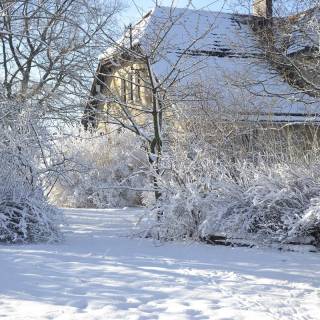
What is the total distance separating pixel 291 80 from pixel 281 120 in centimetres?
194

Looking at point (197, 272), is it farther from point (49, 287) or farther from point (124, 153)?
point (124, 153)

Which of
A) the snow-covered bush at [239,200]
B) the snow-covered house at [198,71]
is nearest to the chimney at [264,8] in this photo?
the snow-covered house at [198,71]

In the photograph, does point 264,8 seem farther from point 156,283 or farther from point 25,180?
point 156,283

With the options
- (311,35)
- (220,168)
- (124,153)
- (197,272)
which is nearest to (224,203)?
(220,168)

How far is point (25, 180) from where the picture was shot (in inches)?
400

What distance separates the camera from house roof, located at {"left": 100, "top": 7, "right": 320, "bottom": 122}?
11504 millimetres

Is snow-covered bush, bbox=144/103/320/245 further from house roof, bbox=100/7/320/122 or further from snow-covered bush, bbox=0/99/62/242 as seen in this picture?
house roof, bbox=100/7/320/122

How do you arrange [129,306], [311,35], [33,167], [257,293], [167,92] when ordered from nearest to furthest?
[129,306] → [257,293] → [33,167] → [167,92] → [311,35]

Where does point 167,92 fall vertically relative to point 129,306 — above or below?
above

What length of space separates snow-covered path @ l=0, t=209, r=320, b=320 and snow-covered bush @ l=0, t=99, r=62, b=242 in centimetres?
57

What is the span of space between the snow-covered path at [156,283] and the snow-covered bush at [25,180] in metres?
0.57

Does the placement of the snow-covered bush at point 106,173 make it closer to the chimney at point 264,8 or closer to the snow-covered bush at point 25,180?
the chimney at point 264,8

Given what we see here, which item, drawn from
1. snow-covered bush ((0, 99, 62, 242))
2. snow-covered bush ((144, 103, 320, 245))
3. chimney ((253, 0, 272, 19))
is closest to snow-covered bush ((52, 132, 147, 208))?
chimney ((253, 0, 272, 19))

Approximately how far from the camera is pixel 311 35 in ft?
45.0
